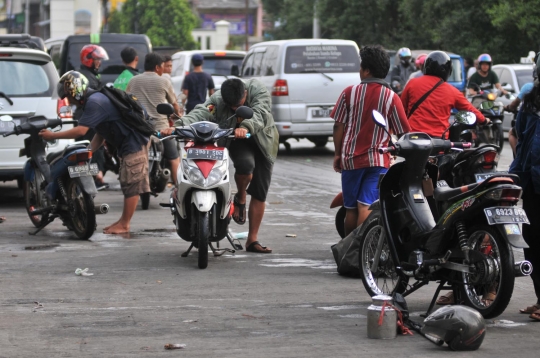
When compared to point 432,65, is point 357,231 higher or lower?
lower

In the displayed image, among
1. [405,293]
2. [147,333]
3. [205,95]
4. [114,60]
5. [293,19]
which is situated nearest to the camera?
[147,333]

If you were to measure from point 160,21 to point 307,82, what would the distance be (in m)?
51.0

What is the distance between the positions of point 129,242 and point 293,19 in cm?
4779

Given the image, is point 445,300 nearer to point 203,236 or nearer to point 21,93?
point 203,236

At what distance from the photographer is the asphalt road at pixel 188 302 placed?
20.1ft

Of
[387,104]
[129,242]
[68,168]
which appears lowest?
[129,242]

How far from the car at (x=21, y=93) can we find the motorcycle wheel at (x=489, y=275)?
729 centimetres

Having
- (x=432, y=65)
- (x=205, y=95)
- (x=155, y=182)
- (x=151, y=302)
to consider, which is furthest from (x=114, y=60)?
(x=151, y=302)

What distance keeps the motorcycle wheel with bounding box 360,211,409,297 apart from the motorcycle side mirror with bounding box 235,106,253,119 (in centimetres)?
173

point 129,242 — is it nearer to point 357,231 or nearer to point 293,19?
point 357,231

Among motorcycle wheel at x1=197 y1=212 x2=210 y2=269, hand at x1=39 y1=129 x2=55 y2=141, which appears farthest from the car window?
motorcycle wheel at x1=197 y1=212 x2=210 y2=269

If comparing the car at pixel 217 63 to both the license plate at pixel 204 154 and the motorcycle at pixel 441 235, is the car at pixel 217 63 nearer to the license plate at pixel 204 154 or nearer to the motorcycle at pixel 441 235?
the license plate at pixel 204 154

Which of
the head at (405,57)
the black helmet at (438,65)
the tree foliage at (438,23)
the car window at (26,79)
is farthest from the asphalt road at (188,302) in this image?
the tree foliage at (438,23)

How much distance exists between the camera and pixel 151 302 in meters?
7.38
